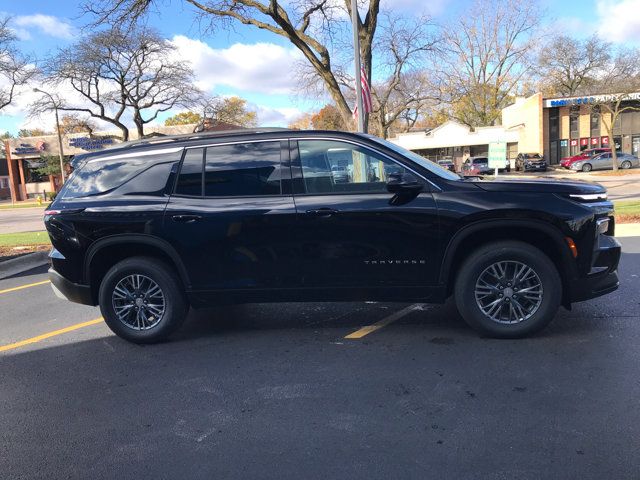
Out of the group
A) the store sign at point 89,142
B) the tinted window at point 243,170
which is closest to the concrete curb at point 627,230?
the tinted window at point 243,170

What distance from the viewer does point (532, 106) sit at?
46.3 m

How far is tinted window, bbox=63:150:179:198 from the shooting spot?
15.9 ft

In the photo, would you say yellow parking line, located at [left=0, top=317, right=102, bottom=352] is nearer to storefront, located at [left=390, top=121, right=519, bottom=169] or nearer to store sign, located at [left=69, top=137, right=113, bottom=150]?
store sign, located at [left=69, top=137, right=113, bottom=150]

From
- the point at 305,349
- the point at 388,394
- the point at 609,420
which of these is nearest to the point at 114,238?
the point at 305,349

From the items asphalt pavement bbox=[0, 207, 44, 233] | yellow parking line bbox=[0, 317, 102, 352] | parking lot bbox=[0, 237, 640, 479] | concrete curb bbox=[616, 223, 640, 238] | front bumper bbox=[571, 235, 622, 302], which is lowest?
concrete curb bbox=[616, 223, 640, 238]

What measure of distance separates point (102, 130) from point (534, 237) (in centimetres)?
5244

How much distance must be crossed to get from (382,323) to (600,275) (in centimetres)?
201

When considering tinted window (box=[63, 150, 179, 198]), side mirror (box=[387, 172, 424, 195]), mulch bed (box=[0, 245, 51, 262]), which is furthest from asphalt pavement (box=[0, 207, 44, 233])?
side mirror (box=[387, 172, 424, 195])

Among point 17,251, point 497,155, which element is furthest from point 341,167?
point 497,155

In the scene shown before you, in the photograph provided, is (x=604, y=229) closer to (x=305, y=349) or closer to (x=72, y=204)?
(x=305, y=349)

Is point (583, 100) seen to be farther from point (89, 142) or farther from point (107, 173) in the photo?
point (107, 173)

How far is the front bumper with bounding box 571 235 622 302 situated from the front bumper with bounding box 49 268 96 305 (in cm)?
441

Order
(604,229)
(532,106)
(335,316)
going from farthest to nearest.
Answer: (532,106) → (335,316) → (604,229)

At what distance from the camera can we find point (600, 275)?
14.3 feet
